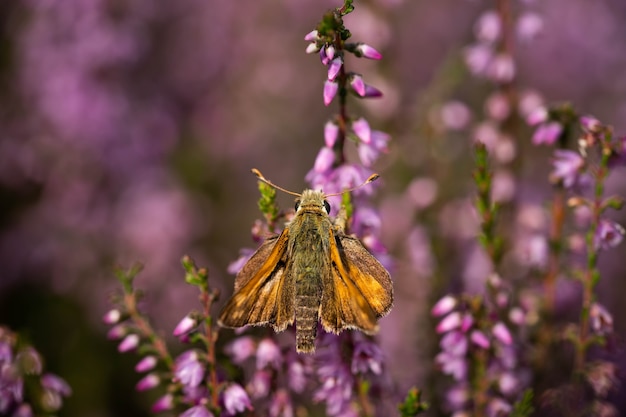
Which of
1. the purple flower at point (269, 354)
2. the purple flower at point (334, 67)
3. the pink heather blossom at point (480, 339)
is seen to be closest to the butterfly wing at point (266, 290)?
the purple flower at point (269, 354)

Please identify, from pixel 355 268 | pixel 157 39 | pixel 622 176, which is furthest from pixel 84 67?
pixel 622 176

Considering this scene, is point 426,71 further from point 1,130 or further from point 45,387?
point 45,387

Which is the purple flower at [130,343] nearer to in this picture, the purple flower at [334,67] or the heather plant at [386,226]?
the heather plant at [386,226]

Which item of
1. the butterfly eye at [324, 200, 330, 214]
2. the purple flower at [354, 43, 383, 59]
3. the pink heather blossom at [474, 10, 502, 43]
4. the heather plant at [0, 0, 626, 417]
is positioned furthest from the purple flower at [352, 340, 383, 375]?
the pink heather blossom at [474, 10, 502, 43]

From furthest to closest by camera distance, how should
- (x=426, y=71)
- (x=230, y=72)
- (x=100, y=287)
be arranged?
(x=426, y=71) → (x=230, y=72) → (x=100, y=287)

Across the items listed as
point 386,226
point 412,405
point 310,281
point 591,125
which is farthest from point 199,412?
point 386,226

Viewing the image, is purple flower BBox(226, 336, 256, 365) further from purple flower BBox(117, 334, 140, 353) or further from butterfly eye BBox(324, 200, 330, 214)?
butterfly eye BBox(324, 200, 330, 214)
